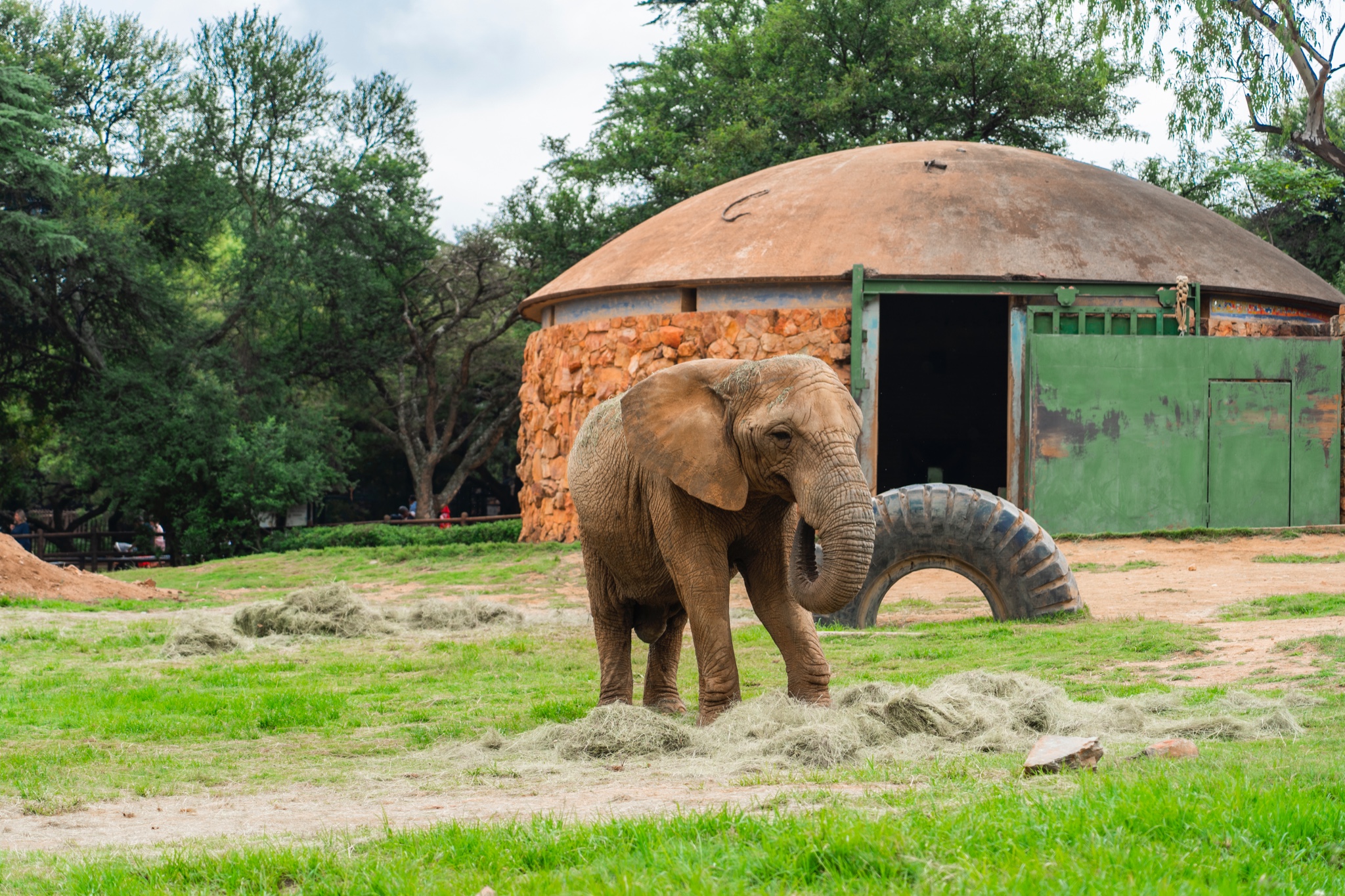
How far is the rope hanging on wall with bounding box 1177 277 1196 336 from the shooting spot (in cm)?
1838

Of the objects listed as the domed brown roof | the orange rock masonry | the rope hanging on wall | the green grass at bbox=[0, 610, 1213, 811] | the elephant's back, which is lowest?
the green grass at bbox=[0, 610, 1213, 811]

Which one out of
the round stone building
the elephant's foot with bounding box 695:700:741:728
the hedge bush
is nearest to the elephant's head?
the elephant's foot with bounding box 695:700:741:728

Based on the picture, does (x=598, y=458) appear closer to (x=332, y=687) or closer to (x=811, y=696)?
(x=811, y=696)

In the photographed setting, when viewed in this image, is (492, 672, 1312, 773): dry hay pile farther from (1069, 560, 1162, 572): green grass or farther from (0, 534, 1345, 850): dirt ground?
(1069, 560, 1162, 572): green grass

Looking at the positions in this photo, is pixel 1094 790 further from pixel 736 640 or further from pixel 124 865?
pixel 736 640

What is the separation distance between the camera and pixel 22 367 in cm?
3088

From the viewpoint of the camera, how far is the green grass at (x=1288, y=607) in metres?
10.6

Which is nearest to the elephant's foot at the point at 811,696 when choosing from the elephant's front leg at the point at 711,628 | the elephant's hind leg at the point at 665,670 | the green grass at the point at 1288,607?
the elephant's front leg at the point at 711,628

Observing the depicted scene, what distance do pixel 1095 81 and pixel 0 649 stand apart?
25811 mm

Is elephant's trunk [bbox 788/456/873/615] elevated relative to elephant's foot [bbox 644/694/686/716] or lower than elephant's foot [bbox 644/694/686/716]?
elevated

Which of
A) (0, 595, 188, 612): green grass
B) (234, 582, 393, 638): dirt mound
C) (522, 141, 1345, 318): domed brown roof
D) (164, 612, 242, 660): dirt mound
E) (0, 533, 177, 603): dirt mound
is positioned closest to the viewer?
(164, 612, 242, 660): dirt mound

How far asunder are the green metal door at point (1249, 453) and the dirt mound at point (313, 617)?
11099 mm

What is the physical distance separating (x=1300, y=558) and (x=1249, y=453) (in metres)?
3.82

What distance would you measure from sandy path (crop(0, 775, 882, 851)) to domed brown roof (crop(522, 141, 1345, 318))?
1361 centimetres
